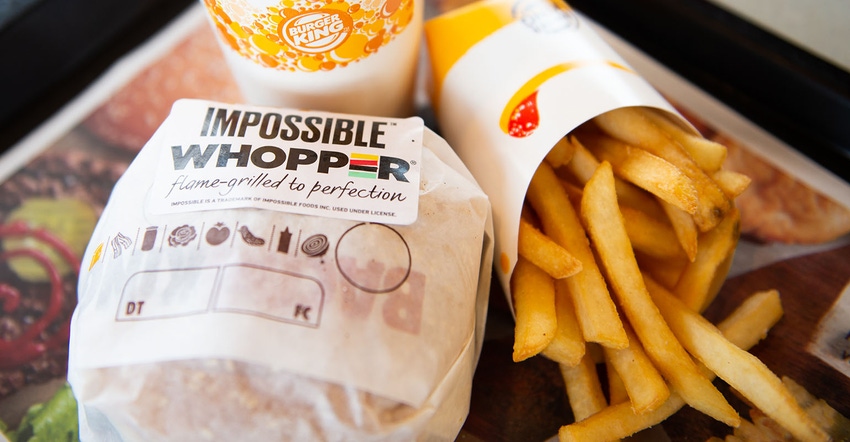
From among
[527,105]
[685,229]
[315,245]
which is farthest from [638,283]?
[315,245]

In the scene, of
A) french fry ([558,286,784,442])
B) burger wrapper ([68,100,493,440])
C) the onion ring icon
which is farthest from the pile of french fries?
the onion ring icon

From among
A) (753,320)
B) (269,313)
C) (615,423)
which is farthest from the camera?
(753,320)

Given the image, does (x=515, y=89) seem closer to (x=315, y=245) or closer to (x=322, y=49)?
(x=322, y=49)

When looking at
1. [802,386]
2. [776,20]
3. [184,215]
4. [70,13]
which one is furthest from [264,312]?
[776,20]

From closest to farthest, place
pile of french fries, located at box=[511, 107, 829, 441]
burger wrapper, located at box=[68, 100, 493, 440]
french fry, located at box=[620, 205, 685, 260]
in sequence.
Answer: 1. burger wrapper, located at box=[68, 100, 493, 440]
2. pile of french fries, located at box=[511, 107, 829, 441]
3. french fry, located at box=[620, 205, 685, 260]

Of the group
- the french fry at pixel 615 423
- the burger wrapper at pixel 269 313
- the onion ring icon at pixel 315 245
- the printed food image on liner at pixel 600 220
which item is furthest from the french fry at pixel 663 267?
the onion ring icon at pixel 315 245

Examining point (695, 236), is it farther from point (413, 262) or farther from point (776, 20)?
point (776, 20)

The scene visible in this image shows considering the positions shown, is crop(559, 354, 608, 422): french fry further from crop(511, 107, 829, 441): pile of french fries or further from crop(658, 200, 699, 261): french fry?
crop(658, 200, 699, 261): french fry
